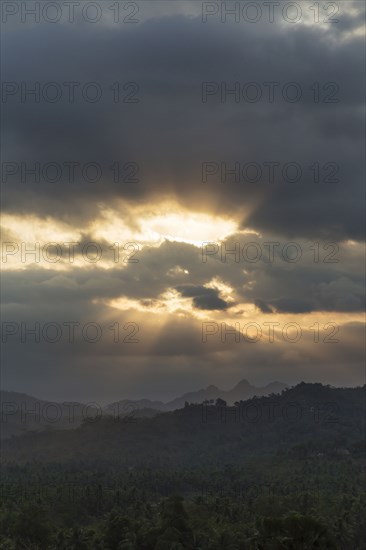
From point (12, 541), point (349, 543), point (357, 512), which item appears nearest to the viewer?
point (12, 541)

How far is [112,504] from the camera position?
188500 mm

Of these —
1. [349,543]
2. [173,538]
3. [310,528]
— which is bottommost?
[349,543]

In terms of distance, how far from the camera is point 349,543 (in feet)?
518

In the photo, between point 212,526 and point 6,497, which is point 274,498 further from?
point 6,497

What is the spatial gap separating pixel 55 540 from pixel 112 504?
5353 cm

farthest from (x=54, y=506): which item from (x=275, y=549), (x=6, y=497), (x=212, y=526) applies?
(x=275, y=549)

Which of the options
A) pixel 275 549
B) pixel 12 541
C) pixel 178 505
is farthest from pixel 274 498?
pixel 275 549

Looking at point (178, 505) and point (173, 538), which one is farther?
point (178, 505)

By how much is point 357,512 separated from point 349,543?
13363mm

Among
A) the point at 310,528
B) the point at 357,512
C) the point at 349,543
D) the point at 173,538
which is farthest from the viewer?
the point at 357,512

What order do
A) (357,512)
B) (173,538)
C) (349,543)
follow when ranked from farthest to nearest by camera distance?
1. (357,512)
2. (349,543)
3. (173,538)

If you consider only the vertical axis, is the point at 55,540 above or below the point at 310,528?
below

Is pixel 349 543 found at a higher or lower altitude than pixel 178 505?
lower

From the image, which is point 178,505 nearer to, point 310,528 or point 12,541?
point 12,541
